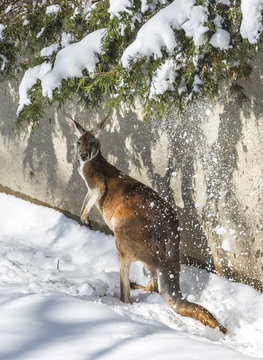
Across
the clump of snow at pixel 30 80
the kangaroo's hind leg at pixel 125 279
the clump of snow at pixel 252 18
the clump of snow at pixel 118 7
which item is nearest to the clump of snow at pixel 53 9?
the clump of snow at pixel 30 80

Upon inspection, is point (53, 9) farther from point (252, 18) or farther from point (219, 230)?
point (219, 230)

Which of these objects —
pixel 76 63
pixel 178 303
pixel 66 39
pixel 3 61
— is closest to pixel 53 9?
pixel 66 39

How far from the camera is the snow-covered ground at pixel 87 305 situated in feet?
7.29

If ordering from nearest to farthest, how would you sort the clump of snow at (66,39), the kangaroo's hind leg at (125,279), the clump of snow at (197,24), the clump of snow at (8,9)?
the clump of snow at (197,24), the kangaroo's hind leg at (125,279), the clump of snow at (66,39), the clump of snow at (8,9)

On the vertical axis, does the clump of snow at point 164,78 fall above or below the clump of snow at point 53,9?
below

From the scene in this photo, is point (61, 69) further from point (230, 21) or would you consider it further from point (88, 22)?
point (230, 21)

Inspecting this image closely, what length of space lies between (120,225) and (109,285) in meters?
0.73

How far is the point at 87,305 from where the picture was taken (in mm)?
2859

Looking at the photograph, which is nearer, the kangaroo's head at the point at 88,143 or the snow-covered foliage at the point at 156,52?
the snow-covered foliage at the point at 156,52

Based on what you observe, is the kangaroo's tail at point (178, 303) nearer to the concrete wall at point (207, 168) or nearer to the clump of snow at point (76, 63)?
the concrete wall at point (207, 168)

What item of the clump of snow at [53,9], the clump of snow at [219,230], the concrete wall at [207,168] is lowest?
the clump of snow at [219,230]

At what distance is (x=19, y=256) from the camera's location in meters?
5.19

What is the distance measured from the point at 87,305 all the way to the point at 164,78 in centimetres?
189

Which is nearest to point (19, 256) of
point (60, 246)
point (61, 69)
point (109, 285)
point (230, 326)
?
point (60, 246)
